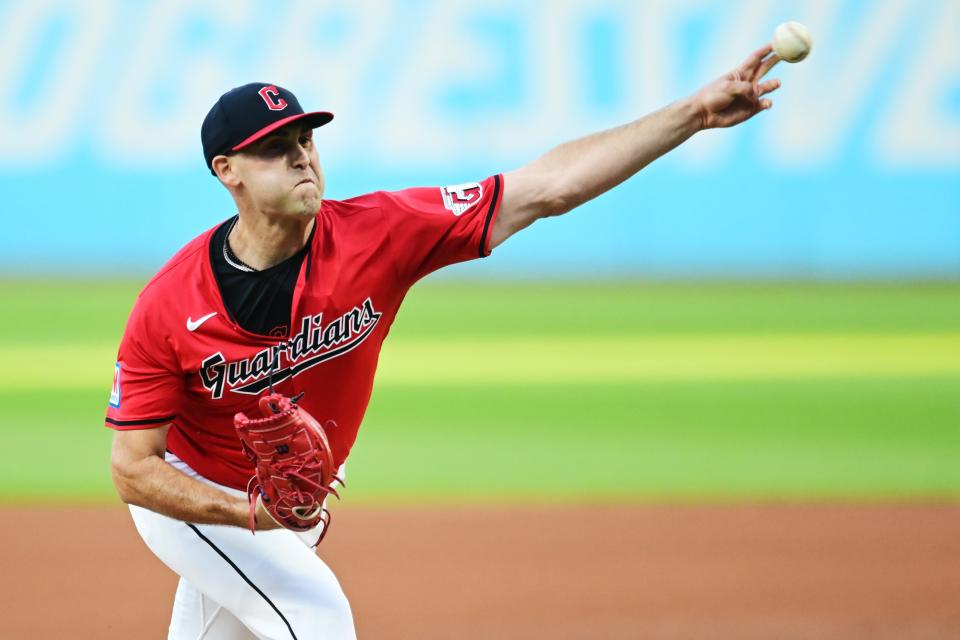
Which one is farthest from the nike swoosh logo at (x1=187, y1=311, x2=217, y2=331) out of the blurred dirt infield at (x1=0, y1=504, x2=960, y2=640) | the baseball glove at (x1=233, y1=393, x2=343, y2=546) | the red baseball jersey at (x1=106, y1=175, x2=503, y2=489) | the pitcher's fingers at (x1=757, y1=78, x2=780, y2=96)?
the blurred dirt infield at (x1=0, y1=504, x2=960, y2=640)

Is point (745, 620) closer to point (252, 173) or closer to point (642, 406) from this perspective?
point (252, 173)

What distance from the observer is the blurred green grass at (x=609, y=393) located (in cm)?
852

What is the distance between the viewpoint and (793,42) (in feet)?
11.6

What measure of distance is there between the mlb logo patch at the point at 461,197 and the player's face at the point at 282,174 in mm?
441

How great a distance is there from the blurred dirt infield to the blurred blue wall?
9.64m

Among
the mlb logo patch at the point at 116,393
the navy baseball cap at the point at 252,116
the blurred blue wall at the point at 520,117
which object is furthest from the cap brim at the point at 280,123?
the blurred blue wall at the point at 520,117

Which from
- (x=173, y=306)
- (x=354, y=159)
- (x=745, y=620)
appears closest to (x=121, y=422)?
(x=173, y=306)

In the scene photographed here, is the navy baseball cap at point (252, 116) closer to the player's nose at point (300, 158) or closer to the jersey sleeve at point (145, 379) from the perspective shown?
the player's nose at point (300, 158)

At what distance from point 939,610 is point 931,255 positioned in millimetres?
11668

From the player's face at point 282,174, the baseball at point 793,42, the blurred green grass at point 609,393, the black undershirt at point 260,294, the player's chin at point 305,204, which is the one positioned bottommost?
the blurred green grass at point 609,393

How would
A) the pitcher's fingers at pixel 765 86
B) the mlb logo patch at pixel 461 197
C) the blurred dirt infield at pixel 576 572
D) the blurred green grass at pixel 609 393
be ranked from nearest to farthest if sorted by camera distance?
the pitcher's fingers at pixel 765 86 < the mlb logo patch at pixel 461 197 < the blurred dirt infield at pixel 576 572 < the blurred green grass at pixel 609 393

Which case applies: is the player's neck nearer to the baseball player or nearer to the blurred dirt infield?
the baseball player

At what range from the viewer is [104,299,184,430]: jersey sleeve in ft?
11.3

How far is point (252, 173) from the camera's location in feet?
11.6
